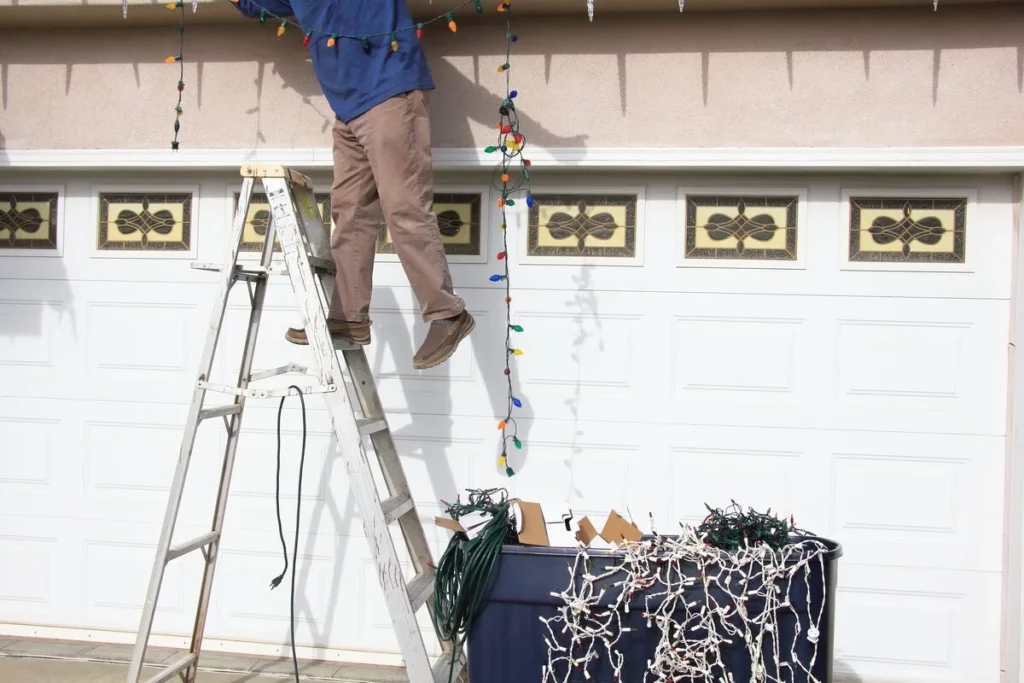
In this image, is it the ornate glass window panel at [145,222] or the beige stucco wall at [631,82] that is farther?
the ornate glass window panel at [145,222]

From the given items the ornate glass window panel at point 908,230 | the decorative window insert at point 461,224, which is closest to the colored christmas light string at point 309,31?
the decorative window insert at point 461,224

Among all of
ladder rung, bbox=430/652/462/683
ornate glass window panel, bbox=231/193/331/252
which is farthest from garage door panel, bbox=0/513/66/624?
ladder rung, bbox=430/652/462/683

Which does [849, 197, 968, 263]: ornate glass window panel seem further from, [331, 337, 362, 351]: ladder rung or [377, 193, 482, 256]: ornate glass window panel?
[331, 337, 362, 351]: ladder rung

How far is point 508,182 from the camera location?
3533 mm

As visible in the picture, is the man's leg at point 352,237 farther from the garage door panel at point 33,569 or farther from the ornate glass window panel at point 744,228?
the garage door panel at point 33,569

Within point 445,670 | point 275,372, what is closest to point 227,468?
point 275,372

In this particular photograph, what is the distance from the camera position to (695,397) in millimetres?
3449

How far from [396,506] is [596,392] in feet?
3.32

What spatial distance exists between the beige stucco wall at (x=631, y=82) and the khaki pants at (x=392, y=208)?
1.76 feet

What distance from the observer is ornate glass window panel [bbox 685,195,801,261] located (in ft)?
11.2

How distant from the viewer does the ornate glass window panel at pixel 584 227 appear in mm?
3496

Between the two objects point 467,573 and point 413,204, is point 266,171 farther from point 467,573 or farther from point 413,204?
point 467,573

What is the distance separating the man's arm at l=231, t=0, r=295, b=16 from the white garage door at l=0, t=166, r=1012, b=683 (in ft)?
2.44

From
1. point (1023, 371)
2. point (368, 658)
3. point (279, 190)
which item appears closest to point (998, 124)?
point (1023, 371)
